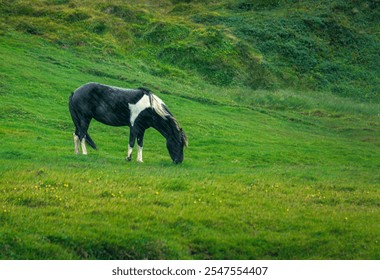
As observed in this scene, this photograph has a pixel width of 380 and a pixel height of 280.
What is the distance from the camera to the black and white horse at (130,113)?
813 inches

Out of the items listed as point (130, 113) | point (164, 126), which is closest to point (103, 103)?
point (130, 113)

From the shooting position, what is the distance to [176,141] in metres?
20.8

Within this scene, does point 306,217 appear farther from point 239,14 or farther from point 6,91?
point 239,14

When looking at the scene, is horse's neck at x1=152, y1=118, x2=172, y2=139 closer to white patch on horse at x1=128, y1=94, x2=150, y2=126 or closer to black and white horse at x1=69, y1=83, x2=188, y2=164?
black and white horse at x1=69, y1=83, x2=188, y2=164

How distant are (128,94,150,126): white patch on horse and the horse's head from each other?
1.12 meters

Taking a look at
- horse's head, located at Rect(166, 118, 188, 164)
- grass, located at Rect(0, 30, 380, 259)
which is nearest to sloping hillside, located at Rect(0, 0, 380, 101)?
grass, located at Rect(0, 30, 380, 259)

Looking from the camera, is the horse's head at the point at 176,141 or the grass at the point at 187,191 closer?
the grass at the point at 187,191

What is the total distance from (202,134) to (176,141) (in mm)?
9706

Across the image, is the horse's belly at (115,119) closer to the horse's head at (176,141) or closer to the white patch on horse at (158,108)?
the white patch on horse at (158,108)

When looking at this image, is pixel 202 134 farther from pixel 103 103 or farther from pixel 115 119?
pixel 103 103

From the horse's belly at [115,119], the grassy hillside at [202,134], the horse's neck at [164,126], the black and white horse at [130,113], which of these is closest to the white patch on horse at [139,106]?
the black and white horse at [130,113]

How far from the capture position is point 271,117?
3900 cm
